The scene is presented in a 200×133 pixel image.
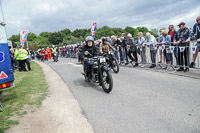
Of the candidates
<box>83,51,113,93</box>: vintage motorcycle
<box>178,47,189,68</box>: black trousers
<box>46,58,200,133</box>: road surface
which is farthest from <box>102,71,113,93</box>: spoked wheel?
<box>178,47,189,68</box>: black trousers

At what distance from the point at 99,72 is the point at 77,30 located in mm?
128907

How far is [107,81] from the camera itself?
5.11 m

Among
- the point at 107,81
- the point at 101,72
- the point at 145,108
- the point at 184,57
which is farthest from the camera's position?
the point at 184,57

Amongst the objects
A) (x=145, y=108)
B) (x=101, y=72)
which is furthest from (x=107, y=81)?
(x=145, y=108)

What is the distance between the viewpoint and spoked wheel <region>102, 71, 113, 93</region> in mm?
4878

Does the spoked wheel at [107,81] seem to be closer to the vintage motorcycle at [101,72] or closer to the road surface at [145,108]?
the vintage motorcycle at [101,72]

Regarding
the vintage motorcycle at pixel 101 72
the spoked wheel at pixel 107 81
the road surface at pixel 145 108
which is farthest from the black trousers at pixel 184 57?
the spoked wheel at pixel 107 81

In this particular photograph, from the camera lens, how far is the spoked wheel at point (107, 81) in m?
4.88

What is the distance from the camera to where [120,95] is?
4.79m

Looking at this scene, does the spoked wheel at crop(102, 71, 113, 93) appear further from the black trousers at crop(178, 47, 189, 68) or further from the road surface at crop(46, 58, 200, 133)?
the black trousers at crop(178, 47, 189, 68)

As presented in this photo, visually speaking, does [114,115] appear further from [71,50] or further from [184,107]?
[71,50]

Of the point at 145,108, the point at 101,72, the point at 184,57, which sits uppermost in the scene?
the point at 184,57

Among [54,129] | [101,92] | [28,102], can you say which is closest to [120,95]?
[101,92]

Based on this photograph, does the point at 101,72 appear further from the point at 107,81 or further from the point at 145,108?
the point at 145,108
